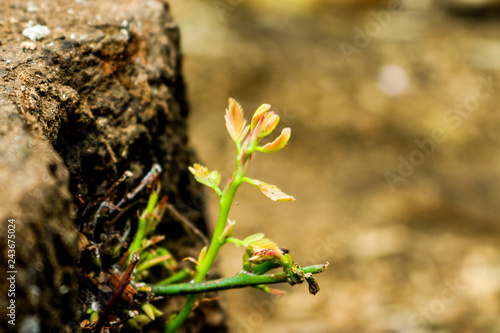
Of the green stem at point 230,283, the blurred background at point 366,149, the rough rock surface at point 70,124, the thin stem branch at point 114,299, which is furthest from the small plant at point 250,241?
the blurred background at point 366,149

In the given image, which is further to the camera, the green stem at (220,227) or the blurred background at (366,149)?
the blurred background at (366,149)

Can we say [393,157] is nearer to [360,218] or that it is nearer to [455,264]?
[360,218]

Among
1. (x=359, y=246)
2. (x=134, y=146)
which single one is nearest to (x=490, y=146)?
(x=359, y=246)

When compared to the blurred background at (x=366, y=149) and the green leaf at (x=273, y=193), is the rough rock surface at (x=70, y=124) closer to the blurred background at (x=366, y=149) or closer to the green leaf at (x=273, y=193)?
the green leaf at (x=273, y=193)

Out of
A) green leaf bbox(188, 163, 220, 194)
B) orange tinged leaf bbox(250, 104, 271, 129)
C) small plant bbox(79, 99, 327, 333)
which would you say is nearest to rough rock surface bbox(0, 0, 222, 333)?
small plant bbox(79, 99, 327, 333)

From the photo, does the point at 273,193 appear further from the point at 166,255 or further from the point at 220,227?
the point at 166,255

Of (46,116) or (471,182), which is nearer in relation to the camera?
(46,116)

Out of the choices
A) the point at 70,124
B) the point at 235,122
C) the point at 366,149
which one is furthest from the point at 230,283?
the point at 366,149
